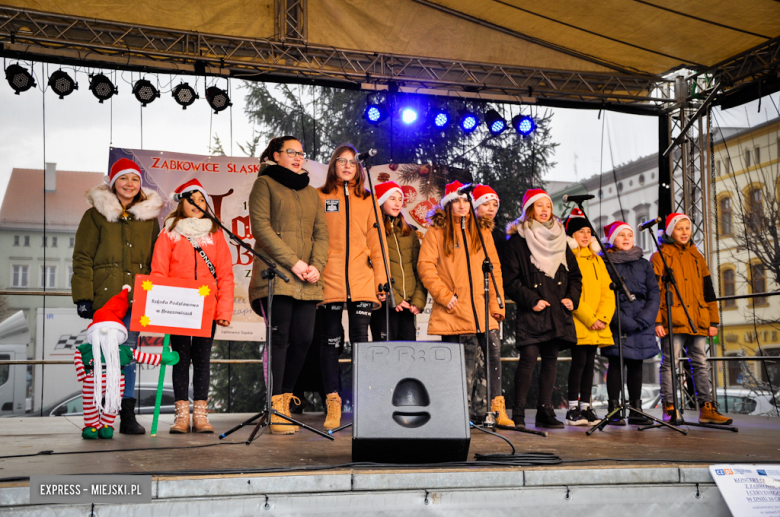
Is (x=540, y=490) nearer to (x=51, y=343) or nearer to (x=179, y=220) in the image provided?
(x=179, y=220)

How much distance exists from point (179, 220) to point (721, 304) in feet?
16.7

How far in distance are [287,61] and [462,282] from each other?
103 inches

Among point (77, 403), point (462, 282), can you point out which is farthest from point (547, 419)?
point (77, 403)

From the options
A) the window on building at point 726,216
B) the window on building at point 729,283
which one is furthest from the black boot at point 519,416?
the window on building at point 726,216

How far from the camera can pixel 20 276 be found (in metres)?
6.50

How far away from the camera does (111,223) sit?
12.2 ft

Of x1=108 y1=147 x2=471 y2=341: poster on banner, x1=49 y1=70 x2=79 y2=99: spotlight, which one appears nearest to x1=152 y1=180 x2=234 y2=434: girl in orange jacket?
x1=108 y1=147 x2=471 y2=341: poster on banner

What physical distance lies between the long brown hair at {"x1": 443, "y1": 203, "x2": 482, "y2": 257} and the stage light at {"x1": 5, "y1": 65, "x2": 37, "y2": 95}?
337cm

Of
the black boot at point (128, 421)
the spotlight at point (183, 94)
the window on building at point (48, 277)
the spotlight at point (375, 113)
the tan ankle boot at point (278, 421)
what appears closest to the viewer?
the tan ankle boot at point (278, 421)

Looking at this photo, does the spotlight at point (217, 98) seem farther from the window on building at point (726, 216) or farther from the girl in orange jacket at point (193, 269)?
the window on building at point (726, 216)

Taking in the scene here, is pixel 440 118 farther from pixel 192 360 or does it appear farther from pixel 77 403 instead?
pixel 77 403

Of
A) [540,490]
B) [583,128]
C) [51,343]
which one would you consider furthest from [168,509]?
[583,128]

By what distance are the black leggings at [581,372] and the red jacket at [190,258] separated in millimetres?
2229

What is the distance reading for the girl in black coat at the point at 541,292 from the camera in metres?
4.07
